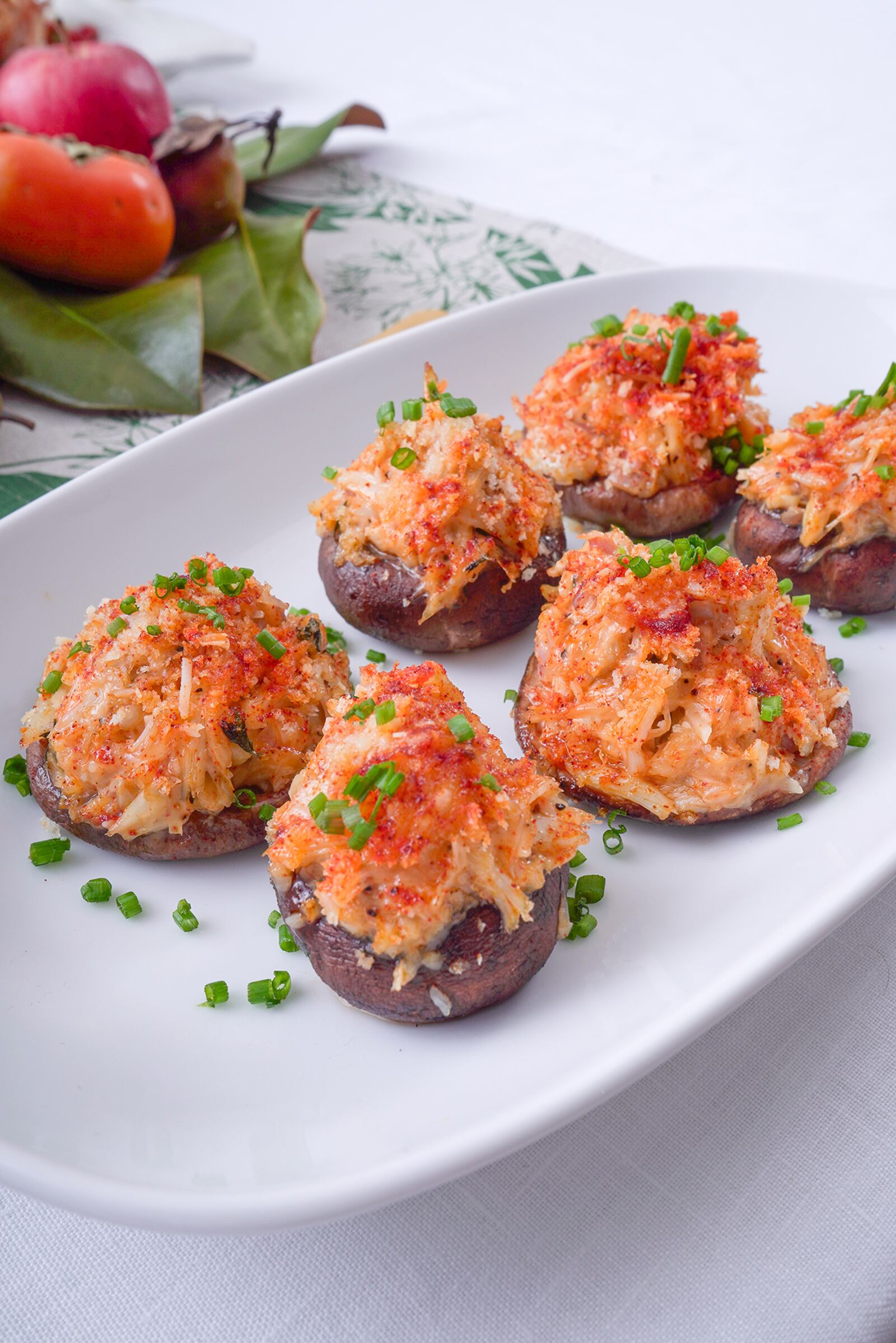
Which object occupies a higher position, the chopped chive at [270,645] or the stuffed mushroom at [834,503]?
the stuffed mushroom at [834,503]

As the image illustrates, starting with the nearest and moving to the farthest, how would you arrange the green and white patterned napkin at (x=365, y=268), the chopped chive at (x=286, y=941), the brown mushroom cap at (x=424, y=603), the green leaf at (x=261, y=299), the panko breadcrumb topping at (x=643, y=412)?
the chopped chive at (x=286, y=941)
the brown mushroom cap at (x=424, y=603)
the panko breadcrumb topping at (x=643, y=412)
the green and white patterned napkin at (x=365, y=268)
the green leaf at (x=261, y=299)

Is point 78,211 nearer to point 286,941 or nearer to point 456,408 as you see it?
point 456,408

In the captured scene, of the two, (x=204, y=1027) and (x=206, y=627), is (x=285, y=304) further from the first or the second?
(x=204, y=1027)

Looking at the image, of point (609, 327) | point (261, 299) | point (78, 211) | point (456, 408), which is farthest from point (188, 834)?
point (78, 211)

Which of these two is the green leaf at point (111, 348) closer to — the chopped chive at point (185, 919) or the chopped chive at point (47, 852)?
the chopped chive at point (47, 852)

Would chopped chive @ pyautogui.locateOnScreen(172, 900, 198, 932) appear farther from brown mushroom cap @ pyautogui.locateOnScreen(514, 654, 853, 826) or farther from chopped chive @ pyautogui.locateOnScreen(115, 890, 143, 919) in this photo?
brown mushroom cap @ pyautogui.locateOnScreen(514, 654, 853, 826)

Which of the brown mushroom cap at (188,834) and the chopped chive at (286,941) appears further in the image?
the brown mushroom cap at (188,834)

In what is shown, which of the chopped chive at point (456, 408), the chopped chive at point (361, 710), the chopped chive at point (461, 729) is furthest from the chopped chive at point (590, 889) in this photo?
the chopped chive at point (456, 408)
